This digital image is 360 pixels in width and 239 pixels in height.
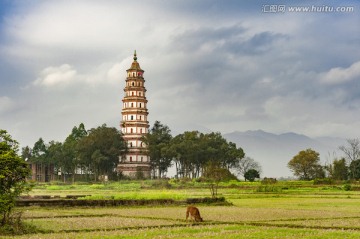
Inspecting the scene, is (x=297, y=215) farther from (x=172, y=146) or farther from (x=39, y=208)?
(x=172, y=146)

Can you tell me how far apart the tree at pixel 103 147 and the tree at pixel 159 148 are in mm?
5368

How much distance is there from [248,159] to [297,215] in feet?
364

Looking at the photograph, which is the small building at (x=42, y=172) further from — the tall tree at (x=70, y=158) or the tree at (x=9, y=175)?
the tree at (x=9, y=175)

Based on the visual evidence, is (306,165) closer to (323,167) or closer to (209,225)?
(323,167)

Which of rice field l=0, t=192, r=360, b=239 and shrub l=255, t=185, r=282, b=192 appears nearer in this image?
rice field l=0, t=192, r=360, b=239

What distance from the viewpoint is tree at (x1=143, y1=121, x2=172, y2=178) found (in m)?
120

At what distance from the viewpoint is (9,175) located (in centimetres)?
2372

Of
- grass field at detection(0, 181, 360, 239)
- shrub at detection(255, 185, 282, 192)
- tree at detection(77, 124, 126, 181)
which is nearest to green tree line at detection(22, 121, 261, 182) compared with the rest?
tree at detection(77, 124, 126, 181)

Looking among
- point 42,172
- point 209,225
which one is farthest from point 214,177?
point 42,172

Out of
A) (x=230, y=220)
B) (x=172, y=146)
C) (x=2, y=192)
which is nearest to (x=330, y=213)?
(x=230, y=220)

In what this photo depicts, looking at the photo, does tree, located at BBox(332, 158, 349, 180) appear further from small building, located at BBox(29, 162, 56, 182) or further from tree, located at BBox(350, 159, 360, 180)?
small building, located at BBox(29, 162, 56, 182)

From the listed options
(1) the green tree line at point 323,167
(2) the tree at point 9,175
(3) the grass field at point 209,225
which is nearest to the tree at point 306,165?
(1) the green tree line at point 323,167

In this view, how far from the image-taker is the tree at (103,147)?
388 ft

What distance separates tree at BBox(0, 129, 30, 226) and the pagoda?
327 feet
